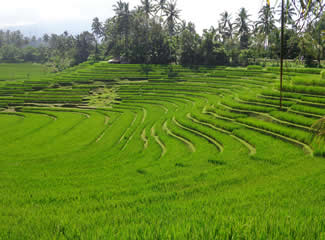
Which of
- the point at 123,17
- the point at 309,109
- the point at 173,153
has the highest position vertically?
the point at 123,17

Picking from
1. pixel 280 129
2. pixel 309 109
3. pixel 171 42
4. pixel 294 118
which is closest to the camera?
pixel 280 129

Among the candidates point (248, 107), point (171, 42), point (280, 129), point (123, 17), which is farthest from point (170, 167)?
point (123, 17)

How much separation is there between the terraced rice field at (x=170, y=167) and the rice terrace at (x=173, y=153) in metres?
0.05

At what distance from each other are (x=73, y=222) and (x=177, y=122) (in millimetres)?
17562

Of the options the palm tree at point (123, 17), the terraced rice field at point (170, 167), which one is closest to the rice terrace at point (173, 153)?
the terraced rice field at point (170, 167)

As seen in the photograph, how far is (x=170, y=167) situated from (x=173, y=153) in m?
3.72

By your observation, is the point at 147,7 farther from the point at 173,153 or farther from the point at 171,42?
the point at 173,153

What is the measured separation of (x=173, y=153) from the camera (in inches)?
607

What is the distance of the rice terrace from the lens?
4.41 metres

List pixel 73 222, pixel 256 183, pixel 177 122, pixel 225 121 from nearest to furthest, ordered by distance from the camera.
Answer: pixel 73 222
pixel 256 183
pixel 225 121
pixel 177 122

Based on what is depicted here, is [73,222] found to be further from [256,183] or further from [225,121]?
Answer: [225,121]

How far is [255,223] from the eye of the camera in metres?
4.12

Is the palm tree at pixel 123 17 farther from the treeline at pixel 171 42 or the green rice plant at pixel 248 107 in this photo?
the green rice plant at pixel 248 107

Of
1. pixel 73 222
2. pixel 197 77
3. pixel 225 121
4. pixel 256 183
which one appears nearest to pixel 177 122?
pixel 225 121
